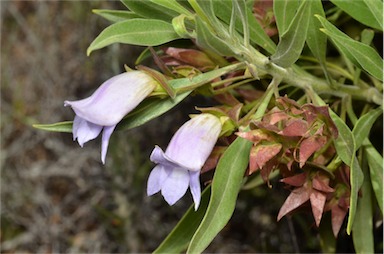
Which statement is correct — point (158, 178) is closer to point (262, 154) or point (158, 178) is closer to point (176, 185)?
point (176, 185)

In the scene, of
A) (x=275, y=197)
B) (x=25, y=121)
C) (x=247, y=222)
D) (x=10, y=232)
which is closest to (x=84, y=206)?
(x=10, y=232)

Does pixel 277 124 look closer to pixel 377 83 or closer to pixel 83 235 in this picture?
pixel 377 83

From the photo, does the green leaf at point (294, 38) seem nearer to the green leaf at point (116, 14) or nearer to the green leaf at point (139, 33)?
the green leaf at point (139, 33)

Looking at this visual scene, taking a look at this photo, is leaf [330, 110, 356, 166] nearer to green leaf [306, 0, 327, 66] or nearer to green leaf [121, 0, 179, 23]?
green leaf [306, 0, 327, 66]

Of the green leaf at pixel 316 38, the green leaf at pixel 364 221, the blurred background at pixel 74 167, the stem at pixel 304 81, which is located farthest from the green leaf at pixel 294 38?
the blurred background at pixel 74 167

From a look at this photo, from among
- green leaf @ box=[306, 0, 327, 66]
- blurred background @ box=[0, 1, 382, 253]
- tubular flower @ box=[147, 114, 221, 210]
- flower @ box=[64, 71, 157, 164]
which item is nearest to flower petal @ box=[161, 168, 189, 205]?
tubular flower @ box=[147, 114, 221, 210]

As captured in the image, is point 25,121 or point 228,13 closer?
point 228,13

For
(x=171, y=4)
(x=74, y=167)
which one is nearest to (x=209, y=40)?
(x=171, y=4)
